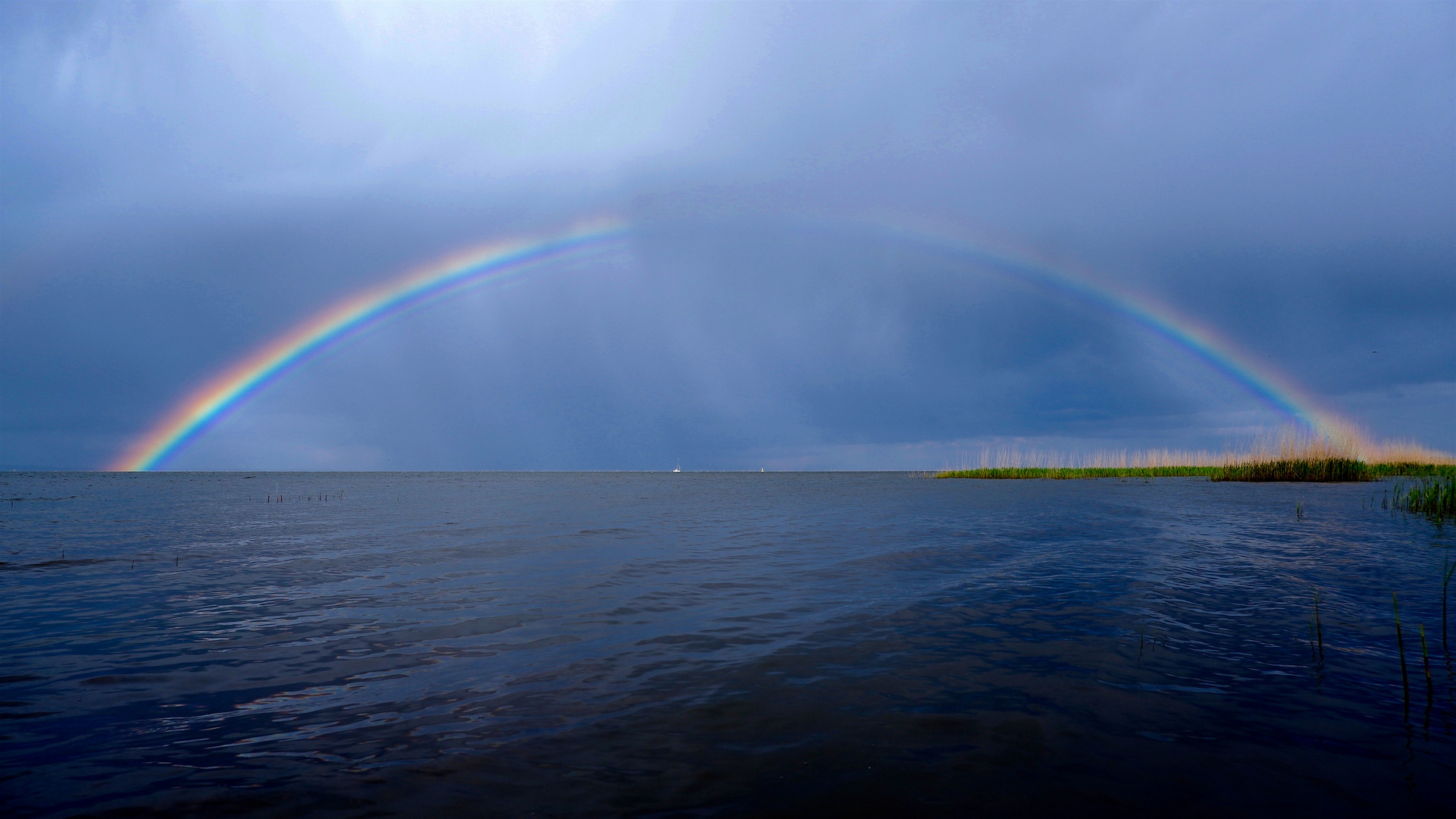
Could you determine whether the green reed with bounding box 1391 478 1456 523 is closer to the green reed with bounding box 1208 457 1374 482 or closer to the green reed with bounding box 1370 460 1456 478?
the green reed with bounding box 1208 457 1374 482

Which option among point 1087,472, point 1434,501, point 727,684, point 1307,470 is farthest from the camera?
point 1087,472

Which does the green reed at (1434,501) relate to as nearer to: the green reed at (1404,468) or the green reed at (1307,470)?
the green reed at (1307,470)

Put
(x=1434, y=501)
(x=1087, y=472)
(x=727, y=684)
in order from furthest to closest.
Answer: (x=1087, y=472) < (x=1434, y=501) < (x=727, y=684)

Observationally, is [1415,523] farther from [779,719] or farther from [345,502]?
[345,502]

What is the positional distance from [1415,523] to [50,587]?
40580mm

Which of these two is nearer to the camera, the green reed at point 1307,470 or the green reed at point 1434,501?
the green reed at point 1434,501

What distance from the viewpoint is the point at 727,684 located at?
788cm

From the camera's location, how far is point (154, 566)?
17344 mm

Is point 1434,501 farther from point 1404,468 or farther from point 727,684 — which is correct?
point 1404,468

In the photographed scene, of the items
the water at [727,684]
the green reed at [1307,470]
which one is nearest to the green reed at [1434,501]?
the water at [727,684]

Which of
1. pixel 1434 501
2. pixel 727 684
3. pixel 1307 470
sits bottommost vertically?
pixel 727 684

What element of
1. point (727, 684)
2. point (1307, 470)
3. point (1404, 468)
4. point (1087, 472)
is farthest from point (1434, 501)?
point (1087, 472)

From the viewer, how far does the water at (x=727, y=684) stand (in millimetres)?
5348

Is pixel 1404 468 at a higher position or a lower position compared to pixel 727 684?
higher
